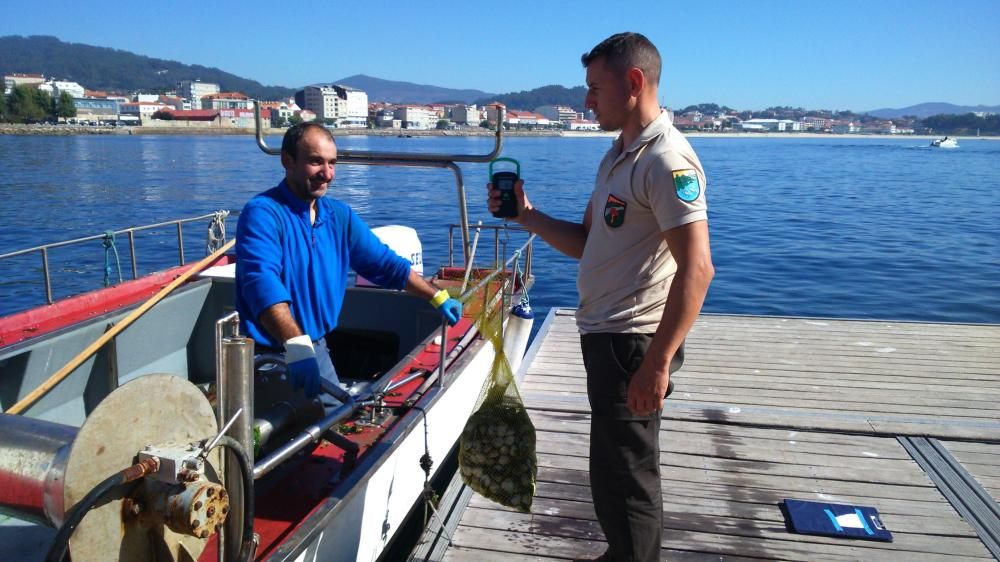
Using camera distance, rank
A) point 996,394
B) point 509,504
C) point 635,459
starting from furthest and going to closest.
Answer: point 996,394 < point 509,504 < point 635,459

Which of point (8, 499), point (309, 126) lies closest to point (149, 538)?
point (8, 499)

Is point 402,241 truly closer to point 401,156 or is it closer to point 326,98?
point 401,156

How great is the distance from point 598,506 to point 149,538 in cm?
145

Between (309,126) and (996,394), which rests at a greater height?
(309,126)

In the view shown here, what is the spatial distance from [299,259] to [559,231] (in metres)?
1.10

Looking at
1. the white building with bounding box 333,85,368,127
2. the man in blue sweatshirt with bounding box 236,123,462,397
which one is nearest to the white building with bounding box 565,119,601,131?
the white building with bounding box 333,85,368,127

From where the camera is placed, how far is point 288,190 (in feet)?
10.3

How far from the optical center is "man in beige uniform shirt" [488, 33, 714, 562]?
218 centimetres

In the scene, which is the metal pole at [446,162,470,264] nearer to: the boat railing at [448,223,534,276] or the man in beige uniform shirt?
the boat railing at [448,223,534,276]

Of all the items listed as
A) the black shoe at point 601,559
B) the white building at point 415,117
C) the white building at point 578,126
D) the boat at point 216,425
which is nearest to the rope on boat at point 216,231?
the boat at point 216,425

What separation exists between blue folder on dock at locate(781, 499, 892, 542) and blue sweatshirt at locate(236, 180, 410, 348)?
215cm

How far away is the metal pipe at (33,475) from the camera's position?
1536mm

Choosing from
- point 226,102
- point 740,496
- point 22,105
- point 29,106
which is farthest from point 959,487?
point 226,102

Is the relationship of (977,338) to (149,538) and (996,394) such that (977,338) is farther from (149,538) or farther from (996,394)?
(149,538)
